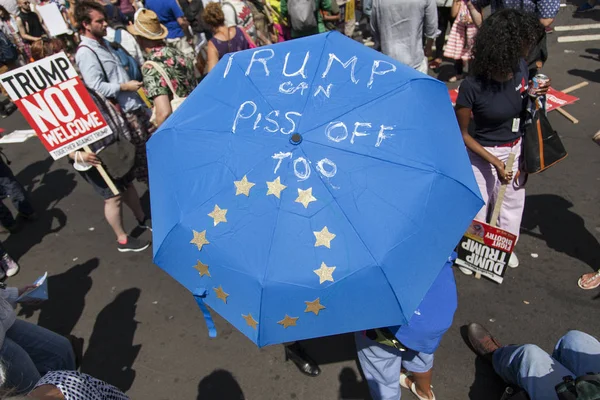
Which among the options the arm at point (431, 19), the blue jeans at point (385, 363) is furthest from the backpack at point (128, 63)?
the blue jeans at point (385, 363)

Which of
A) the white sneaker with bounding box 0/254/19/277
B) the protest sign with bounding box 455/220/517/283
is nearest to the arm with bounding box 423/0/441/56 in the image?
the protest sign with bounding box 455/220/517/283

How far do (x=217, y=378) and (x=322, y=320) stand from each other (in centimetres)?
189

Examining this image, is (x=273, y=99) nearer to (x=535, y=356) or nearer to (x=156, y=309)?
(x=535, y=356)

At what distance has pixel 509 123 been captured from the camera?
305 cm

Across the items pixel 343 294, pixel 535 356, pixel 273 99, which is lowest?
pixel 535 356

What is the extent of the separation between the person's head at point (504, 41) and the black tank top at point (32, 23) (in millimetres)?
9712

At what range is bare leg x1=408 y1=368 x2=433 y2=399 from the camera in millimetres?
2606

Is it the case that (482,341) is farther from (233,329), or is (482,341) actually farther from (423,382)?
(233,329)

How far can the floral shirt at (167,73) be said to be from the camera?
13.1 feet

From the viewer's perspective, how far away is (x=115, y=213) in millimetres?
4281

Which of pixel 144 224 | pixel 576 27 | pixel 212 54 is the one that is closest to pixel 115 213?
pixel 144 224

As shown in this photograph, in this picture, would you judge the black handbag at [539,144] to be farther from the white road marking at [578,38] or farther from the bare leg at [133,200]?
the white road marking at [578,38]

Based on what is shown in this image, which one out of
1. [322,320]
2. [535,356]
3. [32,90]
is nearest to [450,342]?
[535,356]

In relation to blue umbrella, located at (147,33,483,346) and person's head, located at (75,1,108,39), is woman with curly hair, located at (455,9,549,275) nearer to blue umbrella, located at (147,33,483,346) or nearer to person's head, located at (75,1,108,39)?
blue umbrella, located at (147,33,483,346)
